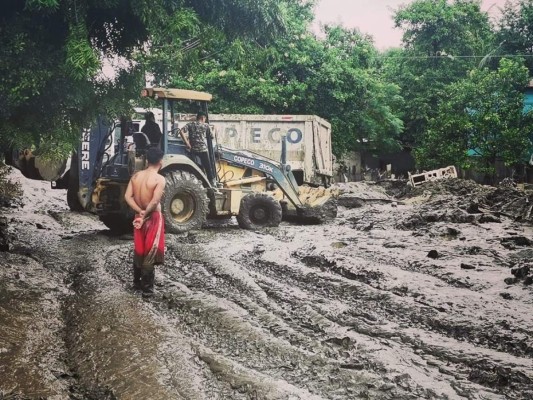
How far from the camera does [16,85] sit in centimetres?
591

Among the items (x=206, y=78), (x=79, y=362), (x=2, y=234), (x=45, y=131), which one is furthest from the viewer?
(x=206, y=78)

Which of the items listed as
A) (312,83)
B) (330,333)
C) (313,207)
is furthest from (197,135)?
(312,83)

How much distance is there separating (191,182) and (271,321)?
6.42m

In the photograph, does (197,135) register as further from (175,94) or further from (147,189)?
(147,189)

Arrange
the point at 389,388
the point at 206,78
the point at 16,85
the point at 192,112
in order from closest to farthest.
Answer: the point at 389,388, the point at 16,85, the point at 192,112, the point at 206,78

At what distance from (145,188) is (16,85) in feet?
5.56

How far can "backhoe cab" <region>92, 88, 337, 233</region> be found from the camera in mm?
11117

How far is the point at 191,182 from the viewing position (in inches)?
445

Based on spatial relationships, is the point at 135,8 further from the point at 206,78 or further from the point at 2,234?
the point at 206,78

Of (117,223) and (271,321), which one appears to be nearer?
(271,321)

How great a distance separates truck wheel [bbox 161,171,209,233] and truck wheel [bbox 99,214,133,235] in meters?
0.97

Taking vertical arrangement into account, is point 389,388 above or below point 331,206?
below

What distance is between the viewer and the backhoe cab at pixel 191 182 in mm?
11117

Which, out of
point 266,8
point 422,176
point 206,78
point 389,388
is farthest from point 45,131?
point 422,176
